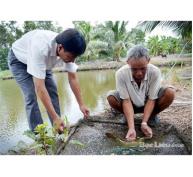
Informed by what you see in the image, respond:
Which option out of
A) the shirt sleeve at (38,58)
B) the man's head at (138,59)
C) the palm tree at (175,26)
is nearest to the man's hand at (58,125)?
the shirt sleeve at (38,58)

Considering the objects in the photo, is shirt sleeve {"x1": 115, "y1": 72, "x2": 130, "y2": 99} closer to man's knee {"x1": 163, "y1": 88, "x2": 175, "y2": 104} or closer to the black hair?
man's knee {"x1": 163, "y1": 88, "x2": 175, "y2": 104}

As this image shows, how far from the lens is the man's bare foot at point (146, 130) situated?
6.84 feet

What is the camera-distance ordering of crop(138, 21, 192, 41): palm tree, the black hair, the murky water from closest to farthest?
1. the black hair
2. crop(138, 21, 192, 41): palm tree
3. the murky water

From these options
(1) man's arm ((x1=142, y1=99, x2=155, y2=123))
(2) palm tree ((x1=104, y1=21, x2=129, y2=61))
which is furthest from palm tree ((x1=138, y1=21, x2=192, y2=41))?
(1) man's arm ((x1=142, y1=99, x2=155, y2=123))

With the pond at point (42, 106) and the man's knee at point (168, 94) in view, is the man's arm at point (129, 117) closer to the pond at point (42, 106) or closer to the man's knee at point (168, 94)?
the man's knee at point (168, 94)

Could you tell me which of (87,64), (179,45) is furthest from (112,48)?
(179,45)

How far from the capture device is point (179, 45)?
2.32m

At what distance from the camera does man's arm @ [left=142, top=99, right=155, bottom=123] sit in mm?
2153

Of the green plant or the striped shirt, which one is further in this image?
the striped shirt

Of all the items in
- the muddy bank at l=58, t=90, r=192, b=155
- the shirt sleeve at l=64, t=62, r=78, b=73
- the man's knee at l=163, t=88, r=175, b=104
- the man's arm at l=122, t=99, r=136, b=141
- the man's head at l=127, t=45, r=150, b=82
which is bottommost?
the muddy bank at l=58, t=90, r=192, b=155

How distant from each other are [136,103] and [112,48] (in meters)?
0.39

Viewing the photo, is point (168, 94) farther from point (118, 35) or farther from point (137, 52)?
point (118, 35)

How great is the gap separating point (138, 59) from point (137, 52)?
36 mm
